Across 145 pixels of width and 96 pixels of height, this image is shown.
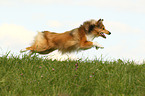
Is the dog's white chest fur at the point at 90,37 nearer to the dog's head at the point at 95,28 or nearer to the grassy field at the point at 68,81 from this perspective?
the dog's head at the point at 95,28

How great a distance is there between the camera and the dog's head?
9.08m

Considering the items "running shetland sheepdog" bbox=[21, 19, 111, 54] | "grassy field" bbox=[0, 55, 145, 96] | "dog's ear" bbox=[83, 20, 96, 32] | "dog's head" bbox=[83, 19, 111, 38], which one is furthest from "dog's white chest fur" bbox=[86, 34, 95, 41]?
"grassy field" bbox=[0, 55, 145, 96]

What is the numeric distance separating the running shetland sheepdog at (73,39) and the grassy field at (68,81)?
8.40ft

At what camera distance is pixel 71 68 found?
20.6ft

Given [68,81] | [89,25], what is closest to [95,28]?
[89,25]

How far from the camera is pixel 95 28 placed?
9.24 m

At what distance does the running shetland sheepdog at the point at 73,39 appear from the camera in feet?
29.6

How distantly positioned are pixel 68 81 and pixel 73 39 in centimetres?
393

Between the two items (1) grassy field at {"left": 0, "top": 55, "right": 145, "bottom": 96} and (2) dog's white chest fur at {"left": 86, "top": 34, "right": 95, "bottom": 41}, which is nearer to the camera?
(1) grassy field at {"left": 0, "top": 55, "right": 145, "bottom": 96}

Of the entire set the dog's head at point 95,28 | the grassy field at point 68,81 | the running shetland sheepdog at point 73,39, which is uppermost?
the dog's head at point 95,28

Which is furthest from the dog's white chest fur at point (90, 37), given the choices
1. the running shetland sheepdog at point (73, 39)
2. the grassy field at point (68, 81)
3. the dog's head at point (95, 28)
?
the grassy field at point (68, 81)

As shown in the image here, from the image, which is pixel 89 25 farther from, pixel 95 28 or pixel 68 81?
pixel 68 81

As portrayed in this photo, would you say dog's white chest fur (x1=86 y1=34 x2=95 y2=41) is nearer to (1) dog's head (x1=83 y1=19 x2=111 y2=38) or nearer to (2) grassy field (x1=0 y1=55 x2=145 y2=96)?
(1) dog's head (x1=83 y1=19 x2=111 y2=38)

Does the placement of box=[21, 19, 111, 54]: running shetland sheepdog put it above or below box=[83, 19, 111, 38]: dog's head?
below
